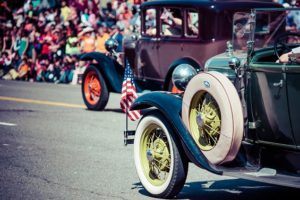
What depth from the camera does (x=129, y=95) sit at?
7.67 meters

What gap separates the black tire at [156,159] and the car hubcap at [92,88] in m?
6.71

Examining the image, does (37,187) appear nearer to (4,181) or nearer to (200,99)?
(4,181)

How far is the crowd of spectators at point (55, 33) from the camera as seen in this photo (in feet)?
61.5

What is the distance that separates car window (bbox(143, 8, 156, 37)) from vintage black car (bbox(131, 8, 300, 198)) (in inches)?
270

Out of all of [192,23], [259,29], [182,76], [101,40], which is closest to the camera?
[182,76]

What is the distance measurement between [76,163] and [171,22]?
5297 mm

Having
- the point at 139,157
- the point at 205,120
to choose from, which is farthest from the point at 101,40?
the point at 205,120

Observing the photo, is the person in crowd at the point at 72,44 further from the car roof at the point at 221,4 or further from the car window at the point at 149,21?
the car roof at the point at 221,4

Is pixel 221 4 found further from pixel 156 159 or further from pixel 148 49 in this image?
pixel 156 159

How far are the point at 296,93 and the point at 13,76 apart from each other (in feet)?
61.1

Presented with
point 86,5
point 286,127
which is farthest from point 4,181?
point 86,5

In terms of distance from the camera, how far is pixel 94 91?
1349 cm

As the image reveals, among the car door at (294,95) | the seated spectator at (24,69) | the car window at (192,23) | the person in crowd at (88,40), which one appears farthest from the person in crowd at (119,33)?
the car door at (294,95)

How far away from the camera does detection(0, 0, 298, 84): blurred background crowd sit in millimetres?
18656
